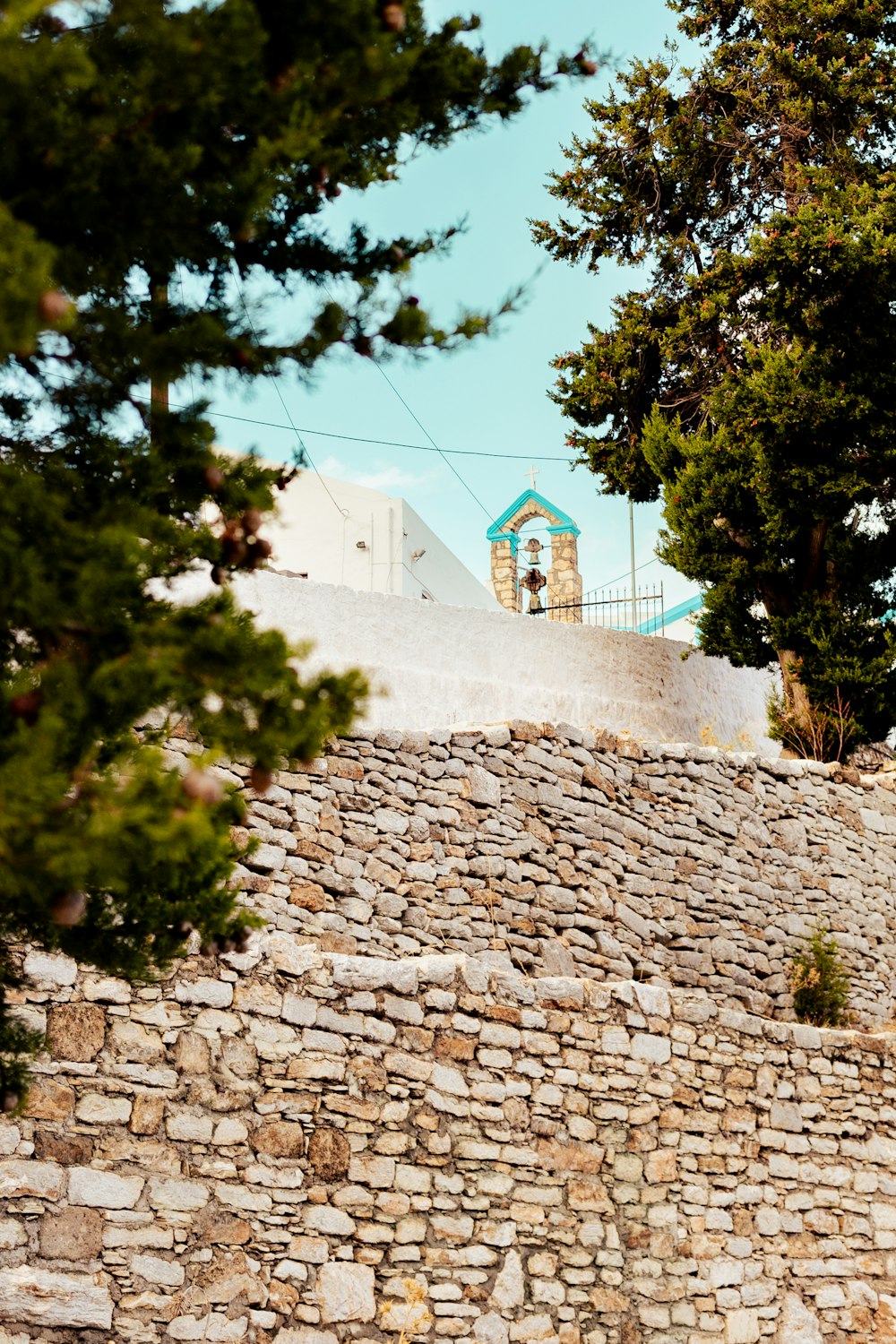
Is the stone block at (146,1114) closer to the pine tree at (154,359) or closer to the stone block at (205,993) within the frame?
the stone block at (205,993)

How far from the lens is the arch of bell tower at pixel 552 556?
1792 centimetres

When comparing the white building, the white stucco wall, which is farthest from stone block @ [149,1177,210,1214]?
the white building

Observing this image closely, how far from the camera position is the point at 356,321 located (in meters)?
3.33

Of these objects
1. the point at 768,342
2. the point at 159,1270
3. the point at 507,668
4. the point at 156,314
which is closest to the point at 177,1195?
the point at 159,1270

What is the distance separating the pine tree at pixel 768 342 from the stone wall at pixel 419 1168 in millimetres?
5193

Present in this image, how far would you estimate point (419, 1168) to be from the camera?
5641 millimetres

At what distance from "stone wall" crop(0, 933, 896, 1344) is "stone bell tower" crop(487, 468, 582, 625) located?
9.29 metres

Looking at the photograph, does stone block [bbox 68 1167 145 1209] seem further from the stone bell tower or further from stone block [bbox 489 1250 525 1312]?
the stone bell tower

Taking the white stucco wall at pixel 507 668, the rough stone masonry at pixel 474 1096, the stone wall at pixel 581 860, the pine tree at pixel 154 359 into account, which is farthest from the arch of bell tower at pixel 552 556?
the pine tree at pixel 154 359

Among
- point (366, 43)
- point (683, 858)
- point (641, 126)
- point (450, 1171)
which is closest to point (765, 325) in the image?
point (641, 126)

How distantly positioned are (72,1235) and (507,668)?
7.54 m

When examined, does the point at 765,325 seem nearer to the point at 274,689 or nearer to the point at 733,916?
the point at 733,916

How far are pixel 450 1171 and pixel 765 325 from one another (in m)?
9.88

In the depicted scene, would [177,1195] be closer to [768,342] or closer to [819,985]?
[819,985]
